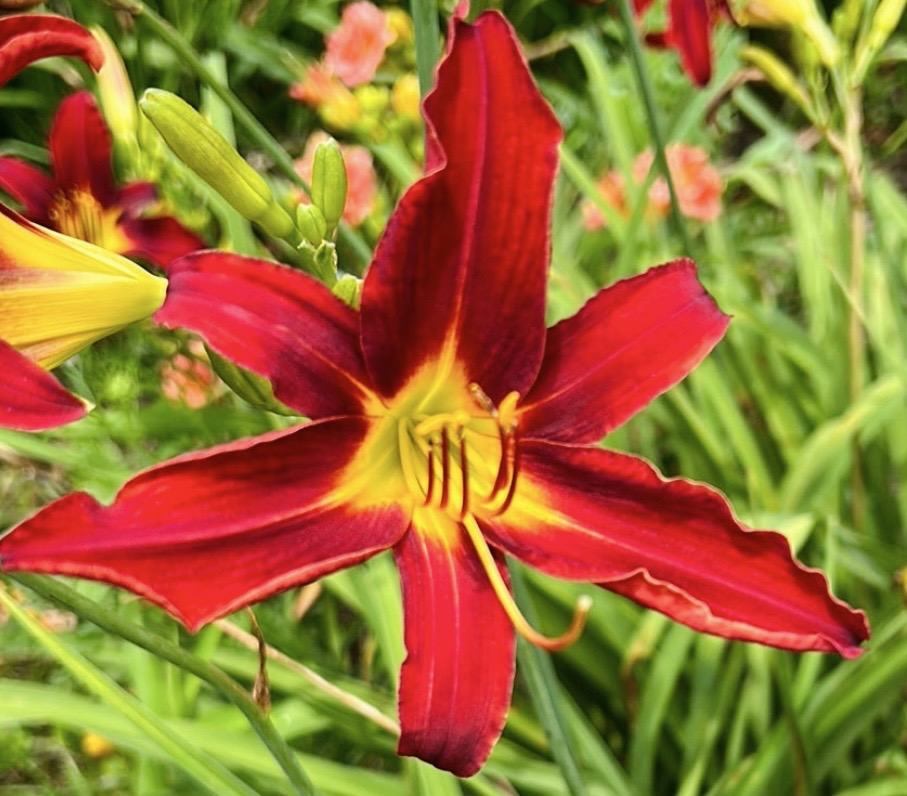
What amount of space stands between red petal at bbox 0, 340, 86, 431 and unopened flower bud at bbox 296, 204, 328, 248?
0.17 m

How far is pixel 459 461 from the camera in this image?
564 millimetres

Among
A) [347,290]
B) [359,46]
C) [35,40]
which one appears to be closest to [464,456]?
[347,290]

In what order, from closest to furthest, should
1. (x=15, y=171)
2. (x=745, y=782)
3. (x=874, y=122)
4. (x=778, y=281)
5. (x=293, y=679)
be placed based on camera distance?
(x=15, y=171), (x=745, y=782), (x=293, y=679), (x=778, y=281), (x=874, y=122)

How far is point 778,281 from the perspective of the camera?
2.04 metres

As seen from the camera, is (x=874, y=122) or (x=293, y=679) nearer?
(x=293, y=679)

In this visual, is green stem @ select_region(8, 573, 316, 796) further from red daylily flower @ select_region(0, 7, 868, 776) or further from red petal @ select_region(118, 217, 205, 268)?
red petal @ select_region(118, 217, 205, 268)

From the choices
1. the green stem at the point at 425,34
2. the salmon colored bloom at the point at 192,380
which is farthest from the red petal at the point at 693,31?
the salmon colored bloom at the point at 192,380

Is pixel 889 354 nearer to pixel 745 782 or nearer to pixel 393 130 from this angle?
pixel 745 782

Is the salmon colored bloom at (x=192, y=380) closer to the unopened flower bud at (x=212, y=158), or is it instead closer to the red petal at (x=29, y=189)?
the red petal at (x=29, y=189)

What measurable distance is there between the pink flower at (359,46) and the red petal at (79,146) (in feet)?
2.24

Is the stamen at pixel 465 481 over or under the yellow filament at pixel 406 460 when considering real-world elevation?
under

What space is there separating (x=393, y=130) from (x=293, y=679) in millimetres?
923

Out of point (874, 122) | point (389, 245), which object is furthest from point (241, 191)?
point (874, 122)

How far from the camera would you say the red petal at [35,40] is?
1.58ft
